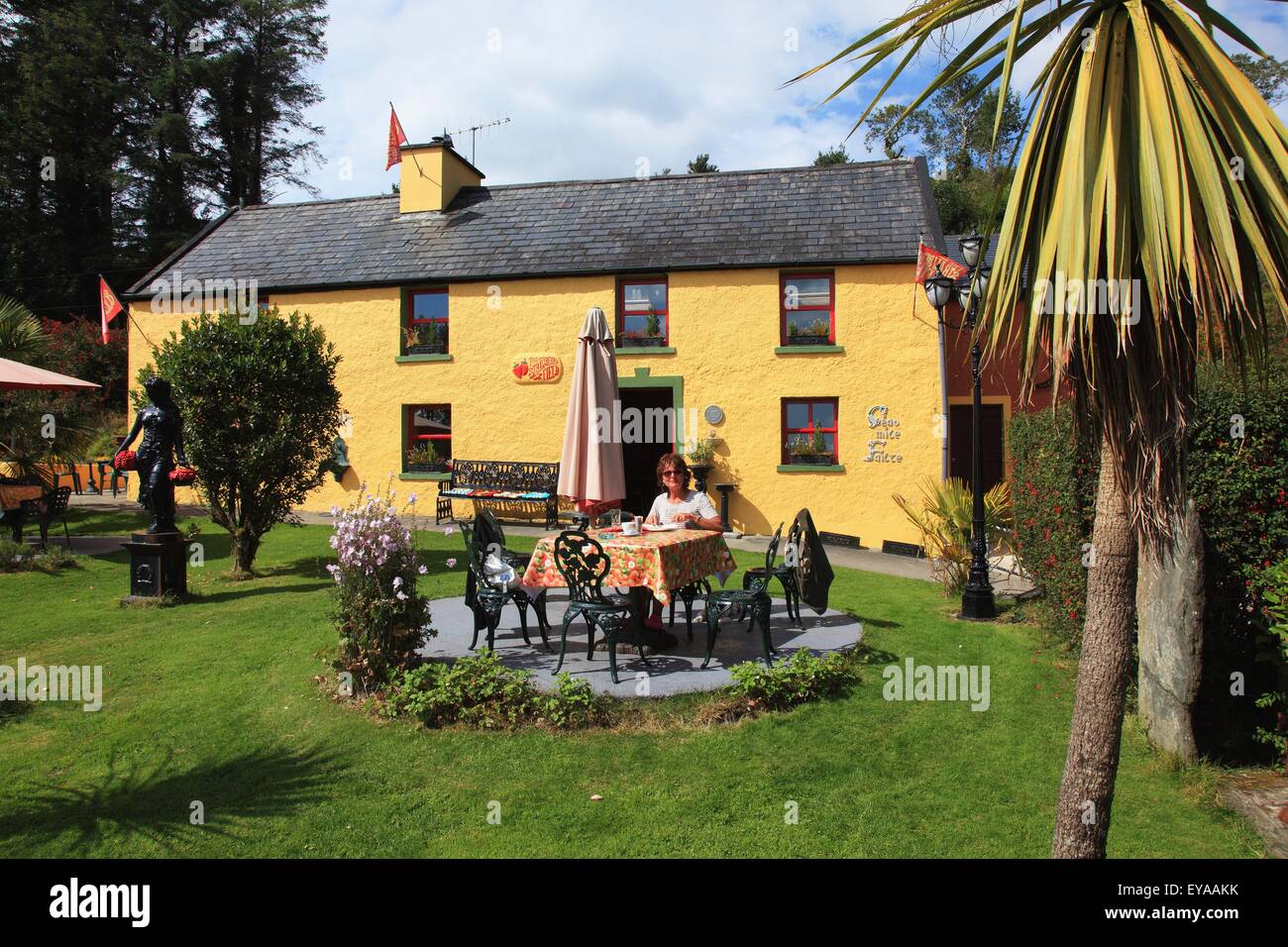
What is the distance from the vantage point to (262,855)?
377 centimetres

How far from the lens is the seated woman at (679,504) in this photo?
7172 mm

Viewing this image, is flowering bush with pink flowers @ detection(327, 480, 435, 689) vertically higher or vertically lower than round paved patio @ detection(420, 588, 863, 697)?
higher

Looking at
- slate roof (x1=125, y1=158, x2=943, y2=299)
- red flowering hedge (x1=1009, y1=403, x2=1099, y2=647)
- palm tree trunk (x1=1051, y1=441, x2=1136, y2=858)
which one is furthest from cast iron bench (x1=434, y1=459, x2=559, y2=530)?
palm tree trunk (x1=1051, y1=441, x2=1136, y2=858)

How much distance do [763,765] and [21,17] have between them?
3881 centimetres

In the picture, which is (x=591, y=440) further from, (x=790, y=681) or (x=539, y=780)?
(x=539, y=780)

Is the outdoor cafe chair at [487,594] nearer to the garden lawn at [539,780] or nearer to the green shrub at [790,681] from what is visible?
the garden lawn at [539,780]

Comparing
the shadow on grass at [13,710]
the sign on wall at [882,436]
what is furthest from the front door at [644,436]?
the shadow on grass at [13,710]

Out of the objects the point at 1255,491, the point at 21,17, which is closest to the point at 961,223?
the point at 1255,491

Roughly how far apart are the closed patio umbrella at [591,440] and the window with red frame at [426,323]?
8632mm

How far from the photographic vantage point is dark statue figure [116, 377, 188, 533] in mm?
8898

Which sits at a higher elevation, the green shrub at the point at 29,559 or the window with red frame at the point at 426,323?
the window with red frame at the point at 426,323

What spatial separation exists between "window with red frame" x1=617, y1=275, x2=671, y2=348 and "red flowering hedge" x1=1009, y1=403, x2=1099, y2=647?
818cm

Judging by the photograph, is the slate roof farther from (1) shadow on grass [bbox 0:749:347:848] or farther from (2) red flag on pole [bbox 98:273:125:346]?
(1) shadow on grass [bbox 0:749:347:848]

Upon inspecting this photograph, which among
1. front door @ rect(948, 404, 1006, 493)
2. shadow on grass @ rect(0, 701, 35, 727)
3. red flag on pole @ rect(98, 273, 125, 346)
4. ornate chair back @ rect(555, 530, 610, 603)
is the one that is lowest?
shadow on grass @ rect(0, 701, 35, 727)
